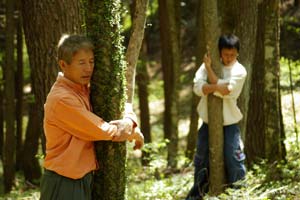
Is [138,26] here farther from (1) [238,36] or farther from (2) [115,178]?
(1) [238,36]

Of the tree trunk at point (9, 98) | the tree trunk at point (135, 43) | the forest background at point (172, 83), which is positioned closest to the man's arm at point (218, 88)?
the forest background at point (172, 83)

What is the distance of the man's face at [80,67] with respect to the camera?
3898 mm

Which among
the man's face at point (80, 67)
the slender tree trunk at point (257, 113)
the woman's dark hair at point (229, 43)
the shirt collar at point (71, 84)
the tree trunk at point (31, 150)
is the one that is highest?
the woman's dark hair at point (229, 43)

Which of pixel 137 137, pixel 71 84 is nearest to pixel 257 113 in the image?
pixel 137 137

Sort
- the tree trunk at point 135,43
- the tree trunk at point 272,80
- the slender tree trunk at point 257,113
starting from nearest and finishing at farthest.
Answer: the tree trunk at point 135,43 < the tree trunk at point 272,80 < the slender tree trunk at point 257,113

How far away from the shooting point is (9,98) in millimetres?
13164

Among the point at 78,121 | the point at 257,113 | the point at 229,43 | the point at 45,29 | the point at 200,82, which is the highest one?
the point at 45,29

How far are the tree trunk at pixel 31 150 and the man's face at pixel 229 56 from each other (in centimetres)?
957

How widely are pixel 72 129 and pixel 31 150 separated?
12193mm

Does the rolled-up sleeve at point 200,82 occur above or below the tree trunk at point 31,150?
above

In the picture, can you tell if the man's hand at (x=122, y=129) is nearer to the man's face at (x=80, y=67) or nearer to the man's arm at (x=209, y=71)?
the man's face at (x=80, y=67)

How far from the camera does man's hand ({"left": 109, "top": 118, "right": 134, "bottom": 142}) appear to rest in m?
3.97

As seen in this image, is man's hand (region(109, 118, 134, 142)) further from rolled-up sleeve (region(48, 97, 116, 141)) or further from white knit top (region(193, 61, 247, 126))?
white knit top (region(193, 61, 247, 126))

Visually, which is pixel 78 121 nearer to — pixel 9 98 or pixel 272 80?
pixel 272 80
